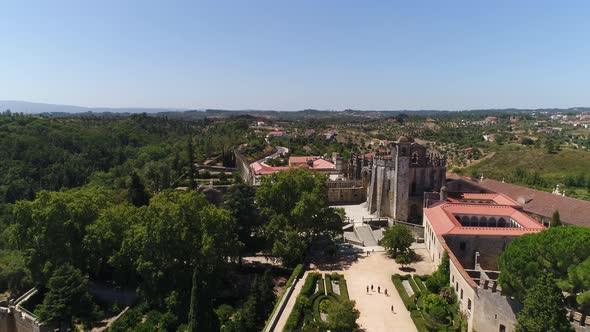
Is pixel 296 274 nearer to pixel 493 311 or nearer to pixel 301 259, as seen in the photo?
pixel 301 259

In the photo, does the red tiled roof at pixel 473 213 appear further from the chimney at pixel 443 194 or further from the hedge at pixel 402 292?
the hedge at pixel 402 292

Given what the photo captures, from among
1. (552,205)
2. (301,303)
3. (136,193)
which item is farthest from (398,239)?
(136,193)

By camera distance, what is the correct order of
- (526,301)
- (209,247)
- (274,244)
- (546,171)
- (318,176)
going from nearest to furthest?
(526,301), (209,247), (274,244), (318,176), (546,171)

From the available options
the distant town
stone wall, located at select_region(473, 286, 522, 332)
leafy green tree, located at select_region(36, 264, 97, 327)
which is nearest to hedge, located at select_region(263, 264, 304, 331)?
the distant town

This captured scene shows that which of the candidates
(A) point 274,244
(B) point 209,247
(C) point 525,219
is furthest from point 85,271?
(C) point 525,219

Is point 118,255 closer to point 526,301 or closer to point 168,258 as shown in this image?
point 168,258
